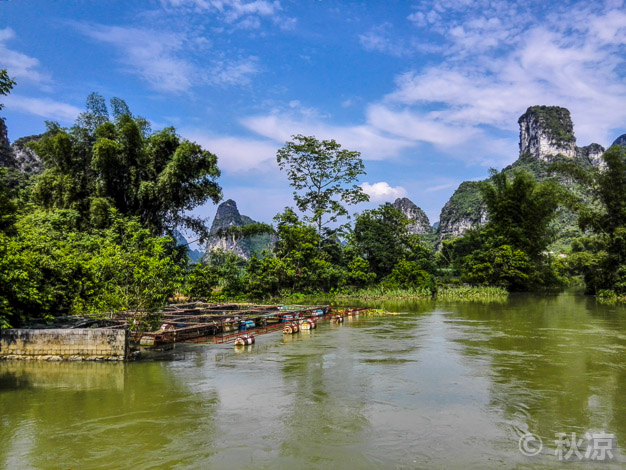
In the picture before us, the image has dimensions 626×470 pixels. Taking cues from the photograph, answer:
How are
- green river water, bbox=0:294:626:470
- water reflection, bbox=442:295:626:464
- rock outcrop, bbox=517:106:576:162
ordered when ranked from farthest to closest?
rock outcrop, bbox=517:106:576:162 → water reflection, bbox=442:295:626:464 → green river water, bbox=0:294:626:470

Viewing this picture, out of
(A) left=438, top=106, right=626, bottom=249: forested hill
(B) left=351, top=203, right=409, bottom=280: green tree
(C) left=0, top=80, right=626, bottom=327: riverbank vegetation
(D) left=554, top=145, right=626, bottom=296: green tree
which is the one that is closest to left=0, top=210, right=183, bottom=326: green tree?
(C) left=0, top=80, right=626, bottom=327: riverbank vegetation

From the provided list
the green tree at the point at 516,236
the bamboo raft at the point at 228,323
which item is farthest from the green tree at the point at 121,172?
the green tree at the point at 516,236

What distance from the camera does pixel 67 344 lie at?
12.6m

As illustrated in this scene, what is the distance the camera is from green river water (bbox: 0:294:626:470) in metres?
6.56

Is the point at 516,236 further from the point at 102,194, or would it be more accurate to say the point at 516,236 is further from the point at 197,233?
the point at 102,194

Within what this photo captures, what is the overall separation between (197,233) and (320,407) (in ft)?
86.8

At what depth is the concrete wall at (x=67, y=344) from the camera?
12562 mm

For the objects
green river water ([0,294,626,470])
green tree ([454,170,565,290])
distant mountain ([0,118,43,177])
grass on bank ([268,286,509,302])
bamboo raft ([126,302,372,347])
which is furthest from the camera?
distant mountain ([0,118,43,177])

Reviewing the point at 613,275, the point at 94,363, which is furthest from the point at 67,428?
the point at 613,275

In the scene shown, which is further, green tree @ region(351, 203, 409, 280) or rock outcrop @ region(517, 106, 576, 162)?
rock outcrop @ region(517, 106, 576, 162)

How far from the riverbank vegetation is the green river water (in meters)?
3.26

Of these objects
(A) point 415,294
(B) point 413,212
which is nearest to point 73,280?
(A) point 415,294

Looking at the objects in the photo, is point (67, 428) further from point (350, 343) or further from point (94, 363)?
point (350, 343)

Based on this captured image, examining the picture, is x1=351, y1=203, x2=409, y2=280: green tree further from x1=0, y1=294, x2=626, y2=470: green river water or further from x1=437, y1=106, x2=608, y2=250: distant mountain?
x1=437, y1=106, x2=608, y2=250: distant mountain
